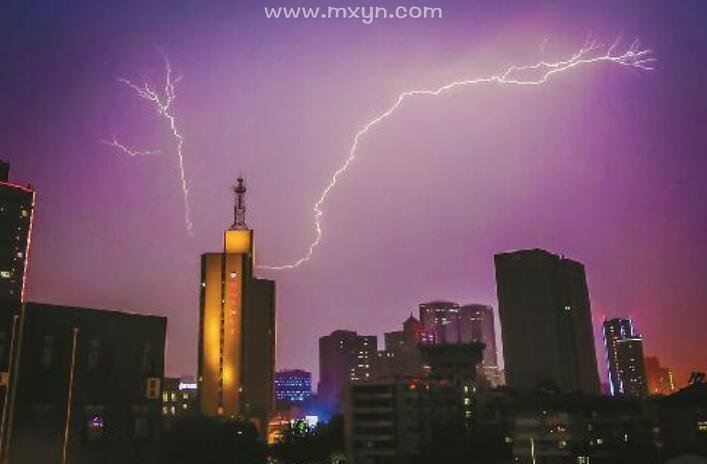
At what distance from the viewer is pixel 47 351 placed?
22.7 m

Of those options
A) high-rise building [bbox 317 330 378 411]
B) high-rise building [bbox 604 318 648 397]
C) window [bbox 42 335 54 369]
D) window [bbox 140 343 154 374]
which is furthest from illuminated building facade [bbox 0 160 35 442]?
high-rise building [bbox 604 318 648 397]

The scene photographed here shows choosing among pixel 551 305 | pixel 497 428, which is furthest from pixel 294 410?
pixel 497 428

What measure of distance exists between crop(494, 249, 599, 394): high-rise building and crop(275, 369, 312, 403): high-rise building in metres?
79.1

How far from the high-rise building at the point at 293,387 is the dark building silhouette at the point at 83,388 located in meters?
165

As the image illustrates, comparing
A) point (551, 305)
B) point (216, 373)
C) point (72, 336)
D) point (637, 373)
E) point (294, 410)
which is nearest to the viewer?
point (72, 336)

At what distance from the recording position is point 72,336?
23359mm

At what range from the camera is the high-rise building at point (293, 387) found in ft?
615

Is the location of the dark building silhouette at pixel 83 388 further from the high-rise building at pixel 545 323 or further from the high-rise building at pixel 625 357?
the high-rise building at pixel 625 357

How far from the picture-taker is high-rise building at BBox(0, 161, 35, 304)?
79312mm

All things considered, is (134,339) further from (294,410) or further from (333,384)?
(333,384)

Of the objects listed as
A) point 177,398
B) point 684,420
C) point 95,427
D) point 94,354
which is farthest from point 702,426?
point 177,398

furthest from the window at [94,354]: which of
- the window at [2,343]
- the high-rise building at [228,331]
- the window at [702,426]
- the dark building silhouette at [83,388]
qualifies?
the high-rise building at [228,331]

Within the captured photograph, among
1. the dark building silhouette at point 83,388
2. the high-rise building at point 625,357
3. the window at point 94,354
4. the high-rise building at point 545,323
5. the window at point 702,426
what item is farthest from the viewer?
the high-rise building at point 625,357

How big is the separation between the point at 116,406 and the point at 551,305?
105 m
